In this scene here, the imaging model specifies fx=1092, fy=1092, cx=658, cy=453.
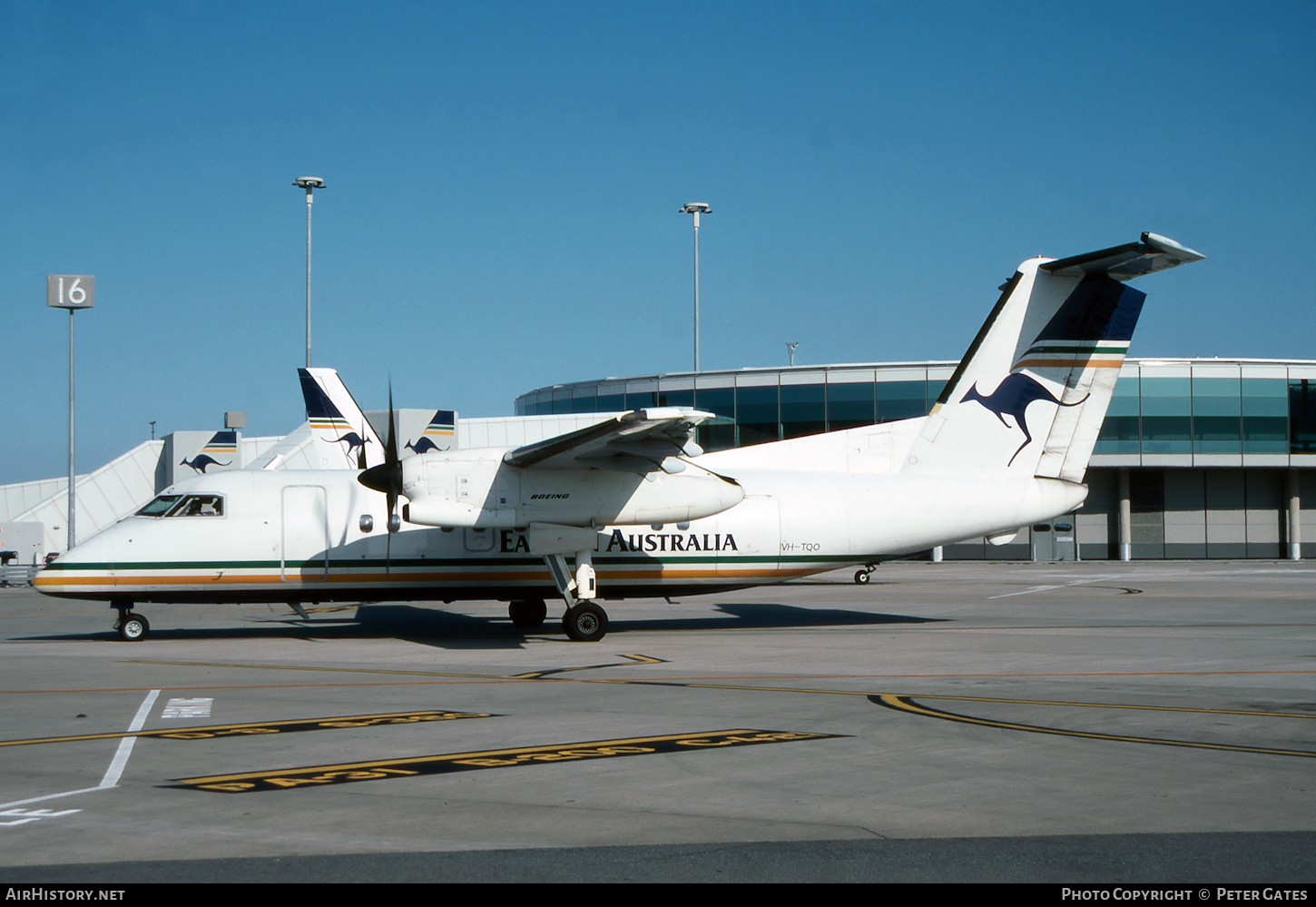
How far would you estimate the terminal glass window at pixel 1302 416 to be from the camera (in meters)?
54.0

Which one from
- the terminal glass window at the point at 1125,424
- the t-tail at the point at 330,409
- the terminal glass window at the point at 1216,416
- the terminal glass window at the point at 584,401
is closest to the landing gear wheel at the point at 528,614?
the t-tail at the point at 330,409

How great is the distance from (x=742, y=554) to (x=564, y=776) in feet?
41.7

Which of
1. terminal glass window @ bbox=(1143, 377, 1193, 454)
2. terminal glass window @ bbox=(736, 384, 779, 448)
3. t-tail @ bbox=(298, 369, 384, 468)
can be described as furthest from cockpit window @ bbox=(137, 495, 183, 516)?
terminal glass window @ bbox=(1143, 377, 1193, 454)

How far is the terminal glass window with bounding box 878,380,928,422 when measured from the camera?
174 feet

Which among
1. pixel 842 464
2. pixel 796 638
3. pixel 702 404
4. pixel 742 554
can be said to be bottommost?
pixel 796 638

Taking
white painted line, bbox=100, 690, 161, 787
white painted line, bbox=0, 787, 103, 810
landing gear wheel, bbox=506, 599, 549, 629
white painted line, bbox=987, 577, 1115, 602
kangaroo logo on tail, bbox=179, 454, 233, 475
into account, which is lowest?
white painted line, bbox=987, 577, 1115, 602

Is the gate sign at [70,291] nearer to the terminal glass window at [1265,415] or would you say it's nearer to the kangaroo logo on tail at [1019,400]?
the kangaroo logo on tail at [1019,400]

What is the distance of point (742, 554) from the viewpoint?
20703 millimetres

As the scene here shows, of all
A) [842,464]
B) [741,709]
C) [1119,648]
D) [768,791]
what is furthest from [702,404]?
[768,791]

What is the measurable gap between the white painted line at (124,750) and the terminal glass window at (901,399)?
1745 inches

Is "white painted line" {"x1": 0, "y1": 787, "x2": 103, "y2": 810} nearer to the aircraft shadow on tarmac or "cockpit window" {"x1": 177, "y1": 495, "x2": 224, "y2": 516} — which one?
the aircraft shadow on tarmac

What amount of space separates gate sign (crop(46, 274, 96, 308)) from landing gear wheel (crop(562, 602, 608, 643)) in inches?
1008
